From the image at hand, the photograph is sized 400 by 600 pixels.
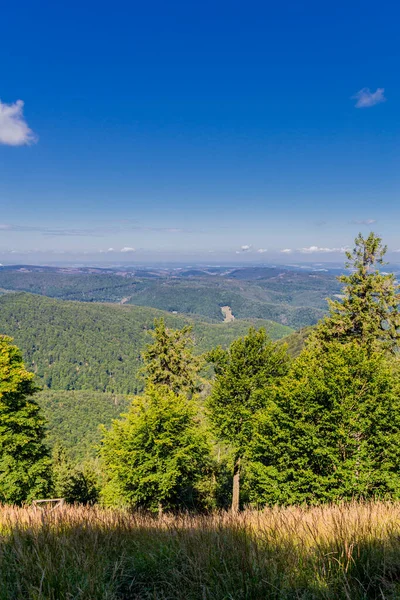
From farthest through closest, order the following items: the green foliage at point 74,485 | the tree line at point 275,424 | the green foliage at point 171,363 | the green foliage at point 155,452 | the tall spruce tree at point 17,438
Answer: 1. the green foliage at point 74,485
2. the green foliage at point 171,363
3. the tall spruce tree at point 17,438
4. the green foliage at point 155,452
5. the tree line at point 275,424

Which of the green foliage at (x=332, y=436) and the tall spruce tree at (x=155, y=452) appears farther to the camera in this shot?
the tall spruce tree at (x=155, y=452)

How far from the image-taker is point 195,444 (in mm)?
17438

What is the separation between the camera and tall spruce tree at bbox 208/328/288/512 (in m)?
18.8

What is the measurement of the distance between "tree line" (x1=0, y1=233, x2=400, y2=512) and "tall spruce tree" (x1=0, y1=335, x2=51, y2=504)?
0.07m

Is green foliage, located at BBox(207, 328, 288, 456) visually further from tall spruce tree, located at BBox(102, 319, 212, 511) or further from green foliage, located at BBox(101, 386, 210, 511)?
green foliage, located at BBox(101, 386, 210, 511)

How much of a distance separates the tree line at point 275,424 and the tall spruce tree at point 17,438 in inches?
2.8

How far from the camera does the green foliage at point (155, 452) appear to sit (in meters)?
16.5

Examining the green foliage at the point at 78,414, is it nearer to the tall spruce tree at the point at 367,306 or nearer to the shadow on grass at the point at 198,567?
the tall spruce tree at the point at 367,306

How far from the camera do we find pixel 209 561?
8.63 feet

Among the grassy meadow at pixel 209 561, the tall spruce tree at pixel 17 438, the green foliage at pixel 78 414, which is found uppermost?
the grassy meadow at pixel 209 561

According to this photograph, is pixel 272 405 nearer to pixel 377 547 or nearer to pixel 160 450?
pixel 160 450

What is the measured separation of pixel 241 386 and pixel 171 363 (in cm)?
996

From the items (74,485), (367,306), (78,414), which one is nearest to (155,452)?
(367,306)

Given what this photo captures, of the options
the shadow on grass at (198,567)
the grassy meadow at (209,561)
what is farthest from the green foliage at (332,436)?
the shadow on grass at (198,567)
